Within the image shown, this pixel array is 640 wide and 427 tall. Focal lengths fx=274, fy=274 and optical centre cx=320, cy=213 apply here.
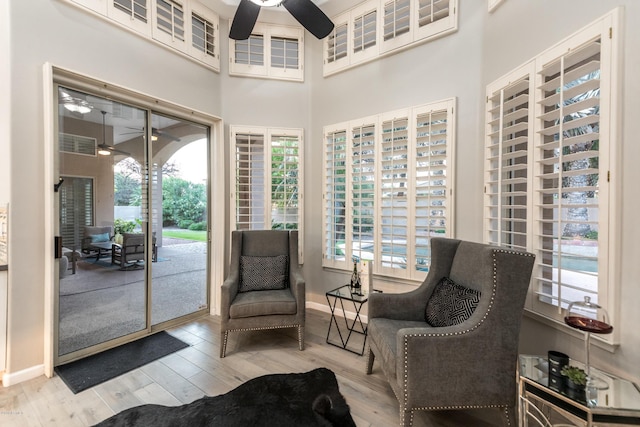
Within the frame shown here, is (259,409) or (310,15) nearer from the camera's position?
(259,409)

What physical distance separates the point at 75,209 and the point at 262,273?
1.76 m

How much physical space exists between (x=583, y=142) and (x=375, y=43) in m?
2.36

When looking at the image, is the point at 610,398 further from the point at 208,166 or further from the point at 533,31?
the point at 208,166

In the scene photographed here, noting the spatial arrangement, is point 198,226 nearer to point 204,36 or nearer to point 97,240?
point 97,240

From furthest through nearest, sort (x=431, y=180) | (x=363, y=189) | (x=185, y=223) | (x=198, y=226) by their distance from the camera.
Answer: (x=198, y=226) → (x=185, y=223) → (x=363, y=189) → (x=431, y=180)

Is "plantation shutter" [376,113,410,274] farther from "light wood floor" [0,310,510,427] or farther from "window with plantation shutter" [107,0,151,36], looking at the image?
"window with plantation shutter" [107,0,151,36]

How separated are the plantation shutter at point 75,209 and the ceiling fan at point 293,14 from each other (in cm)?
193

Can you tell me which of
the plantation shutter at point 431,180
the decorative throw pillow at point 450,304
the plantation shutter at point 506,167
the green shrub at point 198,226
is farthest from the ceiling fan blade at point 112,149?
the plantation shutter at point 506,167

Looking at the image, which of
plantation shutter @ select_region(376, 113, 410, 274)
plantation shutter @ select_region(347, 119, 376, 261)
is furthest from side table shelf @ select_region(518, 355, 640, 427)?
plantation shutter @ select_region(347, 119, 376, 261)

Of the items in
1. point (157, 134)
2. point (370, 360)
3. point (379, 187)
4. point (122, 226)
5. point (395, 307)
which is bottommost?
point (370, 360)

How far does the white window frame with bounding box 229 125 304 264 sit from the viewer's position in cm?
344

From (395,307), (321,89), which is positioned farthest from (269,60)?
(395,307)

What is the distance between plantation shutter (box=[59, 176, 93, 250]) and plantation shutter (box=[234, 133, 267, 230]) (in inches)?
56.0

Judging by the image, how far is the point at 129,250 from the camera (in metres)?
2.79
